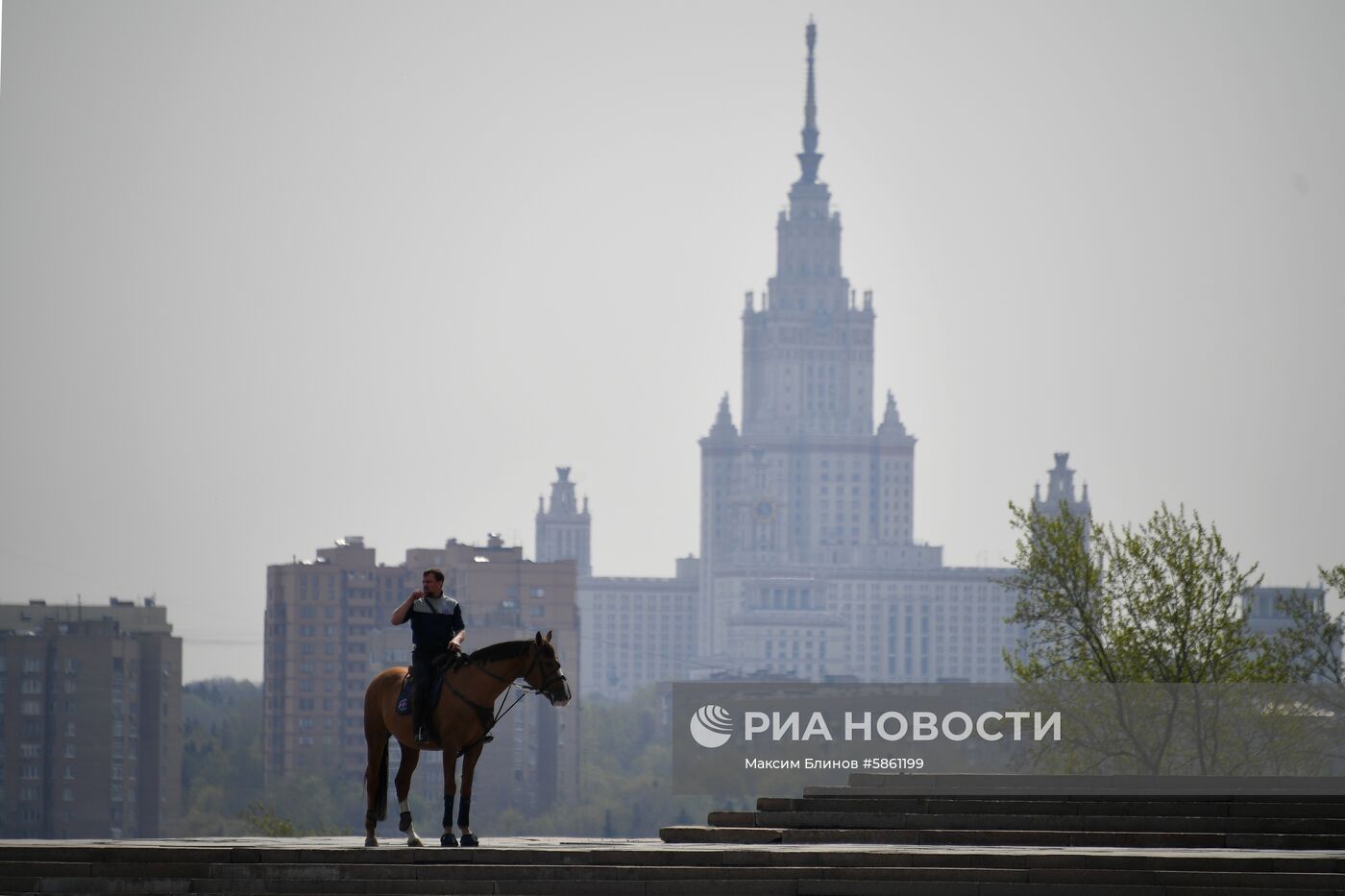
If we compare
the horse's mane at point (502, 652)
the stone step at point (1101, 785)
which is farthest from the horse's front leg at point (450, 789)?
the stone step at point (1101, 785)

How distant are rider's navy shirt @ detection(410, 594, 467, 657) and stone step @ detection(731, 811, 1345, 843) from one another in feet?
11.0

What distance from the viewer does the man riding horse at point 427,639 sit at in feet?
69.5

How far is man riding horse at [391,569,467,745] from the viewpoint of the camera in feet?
69.5

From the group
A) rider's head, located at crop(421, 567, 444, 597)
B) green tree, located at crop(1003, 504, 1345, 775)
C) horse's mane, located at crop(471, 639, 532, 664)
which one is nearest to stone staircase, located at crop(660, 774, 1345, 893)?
horse's mane, located at crop(471, 639, 532, 664)

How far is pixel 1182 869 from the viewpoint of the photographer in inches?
736

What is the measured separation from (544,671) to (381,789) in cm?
207

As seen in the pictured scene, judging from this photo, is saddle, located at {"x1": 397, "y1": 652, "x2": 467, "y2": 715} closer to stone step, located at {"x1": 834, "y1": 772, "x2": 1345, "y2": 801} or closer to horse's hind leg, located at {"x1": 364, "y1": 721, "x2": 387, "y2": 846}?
horse's hind leg, located at {"x1": 364, "y1": 721, "x2": 387, "y2": 846}

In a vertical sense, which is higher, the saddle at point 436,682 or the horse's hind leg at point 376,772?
the saddle at point 436,682

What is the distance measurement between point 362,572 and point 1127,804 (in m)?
154

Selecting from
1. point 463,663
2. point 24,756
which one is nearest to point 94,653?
point 24,756

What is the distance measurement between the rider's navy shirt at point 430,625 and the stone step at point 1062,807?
354 centimetres

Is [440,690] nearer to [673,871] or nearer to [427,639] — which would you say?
[427,639]

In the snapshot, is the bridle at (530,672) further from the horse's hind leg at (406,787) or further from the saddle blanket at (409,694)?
the horse's hind leg at (406,787)

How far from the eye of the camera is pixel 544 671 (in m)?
20.9
